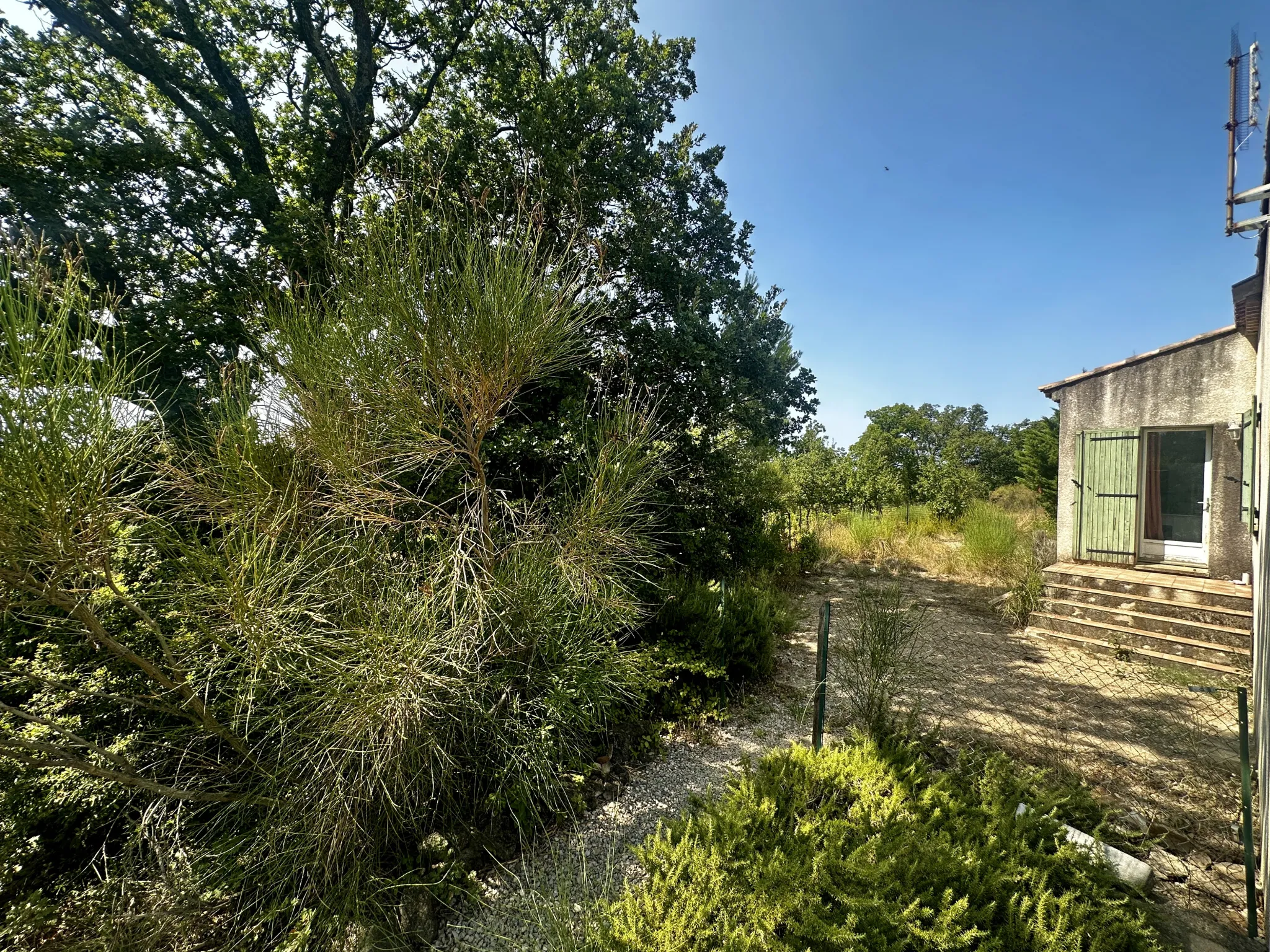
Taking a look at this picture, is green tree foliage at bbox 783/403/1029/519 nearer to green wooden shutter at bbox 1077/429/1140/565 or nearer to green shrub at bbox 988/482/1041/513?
green shrub at bbox 988/482/1041/513

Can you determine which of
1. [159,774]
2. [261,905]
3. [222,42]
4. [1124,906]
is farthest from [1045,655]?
[222,42]

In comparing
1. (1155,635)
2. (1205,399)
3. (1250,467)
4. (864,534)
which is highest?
(1205,399)

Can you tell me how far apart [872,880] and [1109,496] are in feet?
24.0

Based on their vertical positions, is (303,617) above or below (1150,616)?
above

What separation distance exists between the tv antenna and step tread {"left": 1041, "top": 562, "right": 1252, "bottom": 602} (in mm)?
4059

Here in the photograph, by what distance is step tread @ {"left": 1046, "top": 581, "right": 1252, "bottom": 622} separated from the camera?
486 cm

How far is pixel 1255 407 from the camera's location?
459cm

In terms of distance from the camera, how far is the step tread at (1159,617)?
15.6ft

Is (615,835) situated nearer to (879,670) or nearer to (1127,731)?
(879,670)

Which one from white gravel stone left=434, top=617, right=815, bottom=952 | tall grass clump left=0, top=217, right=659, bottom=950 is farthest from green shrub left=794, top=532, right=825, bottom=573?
tall grass clump left=0, top=217, right=659, bottom=950

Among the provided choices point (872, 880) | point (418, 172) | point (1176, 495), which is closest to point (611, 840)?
point (872, 880)

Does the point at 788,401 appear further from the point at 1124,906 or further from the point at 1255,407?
the point at 1124,906

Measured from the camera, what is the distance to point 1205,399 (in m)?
5.49

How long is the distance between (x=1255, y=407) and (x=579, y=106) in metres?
7.75
